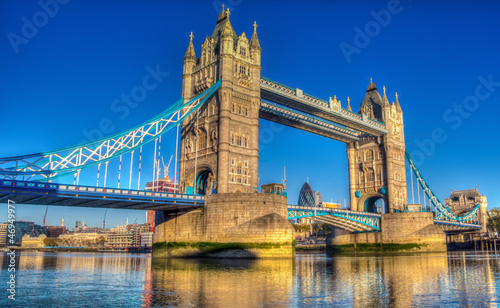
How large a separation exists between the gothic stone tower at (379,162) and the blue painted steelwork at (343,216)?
7074 millimetres

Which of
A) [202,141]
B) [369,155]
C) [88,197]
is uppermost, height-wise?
[369,155]

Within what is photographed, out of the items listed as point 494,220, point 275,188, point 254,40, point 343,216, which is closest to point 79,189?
point 275,188

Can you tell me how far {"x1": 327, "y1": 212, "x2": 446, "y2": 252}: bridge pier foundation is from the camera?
77188 millimetres

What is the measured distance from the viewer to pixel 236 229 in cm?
4884

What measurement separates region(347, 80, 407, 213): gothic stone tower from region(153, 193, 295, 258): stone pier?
41.6 meters

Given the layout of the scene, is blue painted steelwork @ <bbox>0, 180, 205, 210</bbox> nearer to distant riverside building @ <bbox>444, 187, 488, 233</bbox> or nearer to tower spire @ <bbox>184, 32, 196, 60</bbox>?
tower spire @ <bbox>184, 32, 196, 60</bbox>

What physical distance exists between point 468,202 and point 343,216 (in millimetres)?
122382

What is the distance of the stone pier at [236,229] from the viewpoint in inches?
Answer: 1880

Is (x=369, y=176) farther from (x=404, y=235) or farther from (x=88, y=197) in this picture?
(x=88, y=197)

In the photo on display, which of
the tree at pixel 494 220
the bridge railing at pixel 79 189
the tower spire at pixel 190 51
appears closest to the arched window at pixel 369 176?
the tower spire at pixel 190 51

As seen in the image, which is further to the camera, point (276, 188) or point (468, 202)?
point (468, 202)

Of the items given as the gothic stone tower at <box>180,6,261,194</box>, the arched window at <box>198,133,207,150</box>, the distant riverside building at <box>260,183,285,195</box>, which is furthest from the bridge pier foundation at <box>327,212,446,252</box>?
the arched window at <box>198,133,207,150</box>

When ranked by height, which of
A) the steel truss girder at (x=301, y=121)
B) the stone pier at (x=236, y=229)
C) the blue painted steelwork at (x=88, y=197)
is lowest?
the stone pier at (x=236, y=229)

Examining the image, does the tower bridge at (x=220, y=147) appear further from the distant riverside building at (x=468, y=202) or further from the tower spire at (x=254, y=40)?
the distant riverside building at (x=468, y=202)
